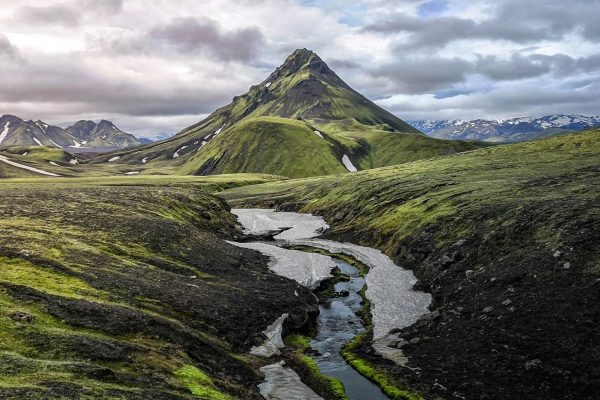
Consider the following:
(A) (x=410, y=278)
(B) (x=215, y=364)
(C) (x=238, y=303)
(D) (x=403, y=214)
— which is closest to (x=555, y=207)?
(A) (x=410, y=278)

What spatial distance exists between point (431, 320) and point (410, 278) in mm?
23268

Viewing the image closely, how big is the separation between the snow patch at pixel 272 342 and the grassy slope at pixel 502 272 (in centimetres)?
1037

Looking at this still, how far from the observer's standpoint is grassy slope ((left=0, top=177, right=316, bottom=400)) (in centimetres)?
3466

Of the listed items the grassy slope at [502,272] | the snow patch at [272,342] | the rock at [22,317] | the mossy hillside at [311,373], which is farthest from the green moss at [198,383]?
the grassy slope at [502,272]

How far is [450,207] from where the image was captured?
327 ft

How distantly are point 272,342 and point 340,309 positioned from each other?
18.4m

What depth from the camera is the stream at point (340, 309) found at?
44375 mm

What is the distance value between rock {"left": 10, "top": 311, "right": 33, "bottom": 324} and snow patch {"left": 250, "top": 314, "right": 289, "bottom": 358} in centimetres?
2104

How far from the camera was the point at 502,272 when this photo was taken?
6259cm

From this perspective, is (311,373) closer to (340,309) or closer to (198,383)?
(198,383)

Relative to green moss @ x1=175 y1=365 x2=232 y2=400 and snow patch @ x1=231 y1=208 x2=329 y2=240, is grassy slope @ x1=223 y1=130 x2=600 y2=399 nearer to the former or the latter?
snow patch @ x1=231 y1=208 x2=329 y2=240

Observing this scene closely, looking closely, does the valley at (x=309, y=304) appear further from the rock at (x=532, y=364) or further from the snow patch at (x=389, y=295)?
the snow patch at (x=389, y=295)

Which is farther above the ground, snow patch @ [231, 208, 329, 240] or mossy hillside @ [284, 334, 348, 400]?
snow patch @ [231, 208, 329, 240]

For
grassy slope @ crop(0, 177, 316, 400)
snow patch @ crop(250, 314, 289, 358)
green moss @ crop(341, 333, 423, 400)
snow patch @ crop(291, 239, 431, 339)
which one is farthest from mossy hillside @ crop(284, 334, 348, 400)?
snow patch @ crop(291, 239, 431, 339)
